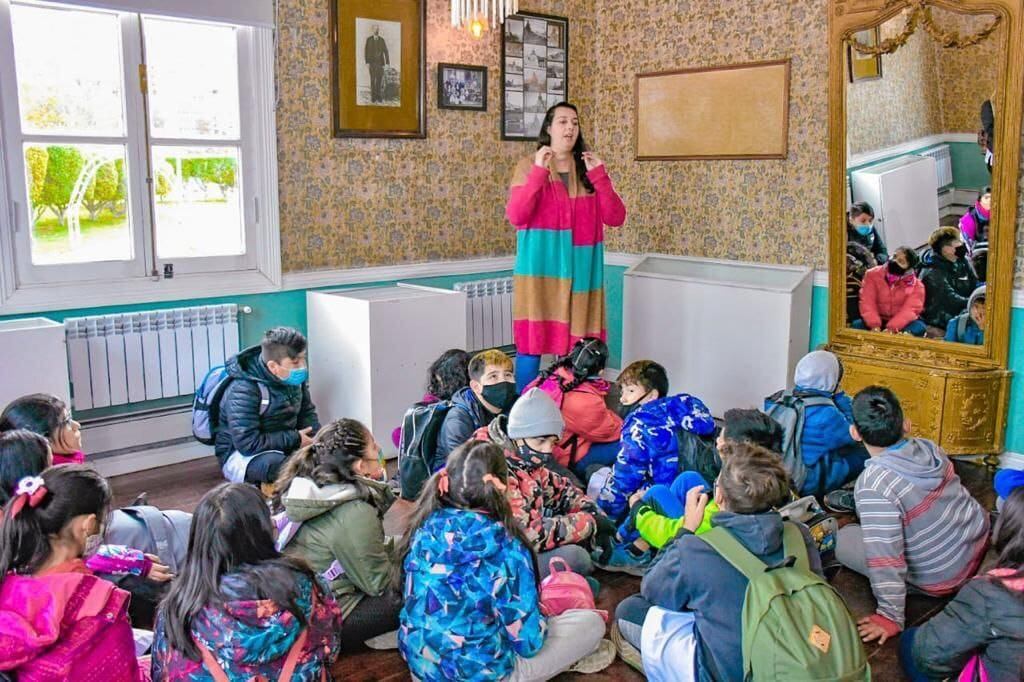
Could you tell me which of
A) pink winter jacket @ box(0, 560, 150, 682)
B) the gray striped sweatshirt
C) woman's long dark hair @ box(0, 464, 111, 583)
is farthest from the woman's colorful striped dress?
pink winter jacket @ box(0, 560, 150, 682)

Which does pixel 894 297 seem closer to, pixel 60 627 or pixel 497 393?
pixel 497 393

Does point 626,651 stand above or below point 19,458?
below

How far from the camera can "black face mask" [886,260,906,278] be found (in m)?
4.68

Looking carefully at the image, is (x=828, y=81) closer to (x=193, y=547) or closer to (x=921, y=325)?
(x=921, y=325)

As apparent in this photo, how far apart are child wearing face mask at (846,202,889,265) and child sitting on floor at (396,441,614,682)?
315 centimetres

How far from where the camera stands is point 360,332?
14.8 ft

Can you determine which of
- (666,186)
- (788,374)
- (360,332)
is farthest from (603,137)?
(360,332)

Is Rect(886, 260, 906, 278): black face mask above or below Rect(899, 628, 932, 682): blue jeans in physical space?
above

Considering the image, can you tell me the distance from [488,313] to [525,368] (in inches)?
35.1

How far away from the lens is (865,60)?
4684 millimetres

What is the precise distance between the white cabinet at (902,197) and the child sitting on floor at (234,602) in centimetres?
371

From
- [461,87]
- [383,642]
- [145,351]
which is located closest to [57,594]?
[383,642]

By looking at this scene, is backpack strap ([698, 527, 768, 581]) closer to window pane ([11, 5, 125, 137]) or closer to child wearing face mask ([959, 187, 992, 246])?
child wearing face mask ([959, 187, 992, 246])

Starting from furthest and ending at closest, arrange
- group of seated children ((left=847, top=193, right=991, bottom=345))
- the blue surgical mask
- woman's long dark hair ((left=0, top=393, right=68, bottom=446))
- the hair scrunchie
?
group of seated children ((left=847, top=193, right=991, bottom=345)) → the blue surgical mask → woman's long dark hair ((left=0, top=393, right=68, bottom=446)) → the hair scrunchie
